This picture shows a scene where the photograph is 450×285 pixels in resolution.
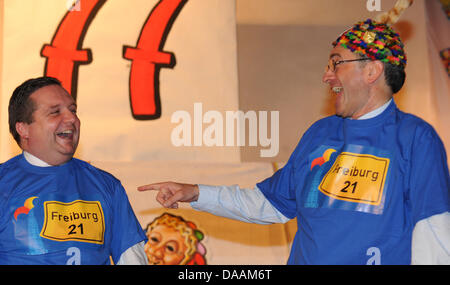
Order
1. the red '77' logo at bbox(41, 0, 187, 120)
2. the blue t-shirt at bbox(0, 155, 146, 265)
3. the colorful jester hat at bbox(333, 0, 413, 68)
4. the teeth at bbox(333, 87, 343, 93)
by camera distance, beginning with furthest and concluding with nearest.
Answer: the red '77' logo at bbox(41, 0, 187, 120)
the teeth at bbox(333, 87, 343, 93)
the colorful jester hat at bbox(333, 0, 413, 68)
the blue t-shirt at bbox(0, 155, 146, 265)

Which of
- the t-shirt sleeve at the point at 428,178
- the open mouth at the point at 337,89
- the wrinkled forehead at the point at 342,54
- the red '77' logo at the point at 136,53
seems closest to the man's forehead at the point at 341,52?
the wrinkled forehead at the point at 342,54

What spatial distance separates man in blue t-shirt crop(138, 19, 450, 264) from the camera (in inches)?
91.4

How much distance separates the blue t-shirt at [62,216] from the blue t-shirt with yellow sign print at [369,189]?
0.73m

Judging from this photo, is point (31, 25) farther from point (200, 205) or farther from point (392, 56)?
point (392, 56)

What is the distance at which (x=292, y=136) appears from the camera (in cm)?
562

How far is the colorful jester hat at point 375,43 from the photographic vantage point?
8.52 feet

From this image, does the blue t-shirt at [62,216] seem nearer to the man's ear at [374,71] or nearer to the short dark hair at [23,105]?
the short dark hair at [23,105]

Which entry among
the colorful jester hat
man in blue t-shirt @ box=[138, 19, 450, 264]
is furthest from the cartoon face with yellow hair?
the colorful jester hat

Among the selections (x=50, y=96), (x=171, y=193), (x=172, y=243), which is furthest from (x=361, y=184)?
(x=172, y=243)

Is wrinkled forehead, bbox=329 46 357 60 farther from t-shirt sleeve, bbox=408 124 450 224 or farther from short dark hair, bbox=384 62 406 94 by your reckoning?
t-shirt sleeve, bbox=408 124 450 224

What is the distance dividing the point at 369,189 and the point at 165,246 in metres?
1.93

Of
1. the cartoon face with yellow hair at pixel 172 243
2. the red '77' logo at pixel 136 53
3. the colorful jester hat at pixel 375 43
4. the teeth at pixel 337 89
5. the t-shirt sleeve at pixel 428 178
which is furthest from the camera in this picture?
the red '77' logo at pixel 136 53

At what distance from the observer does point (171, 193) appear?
2719mm
